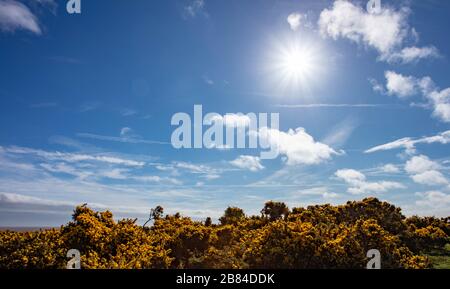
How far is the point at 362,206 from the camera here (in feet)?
115

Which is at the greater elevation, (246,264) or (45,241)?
(45,241)

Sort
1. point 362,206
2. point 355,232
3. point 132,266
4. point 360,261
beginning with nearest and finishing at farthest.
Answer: point 132,266 < point 360,261 < point 355,232 < point 362,206
